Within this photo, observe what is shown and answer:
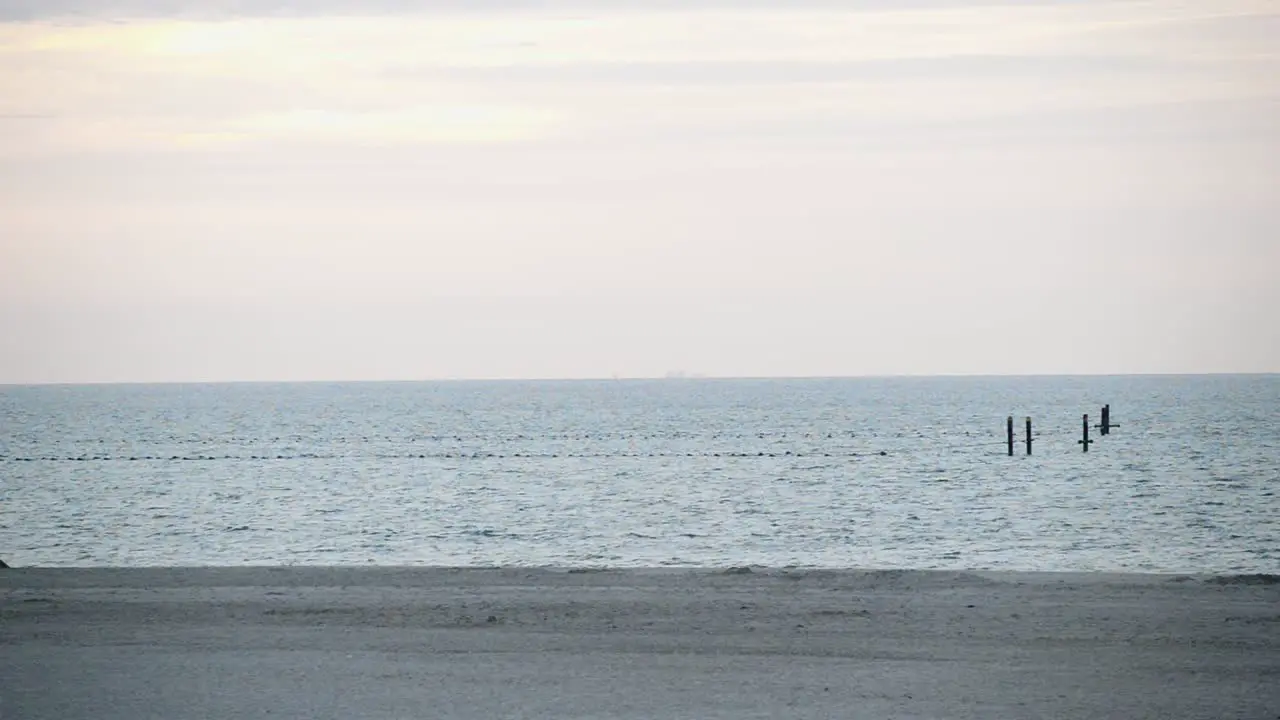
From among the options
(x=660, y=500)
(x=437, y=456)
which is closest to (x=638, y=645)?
(x=660, y=500)

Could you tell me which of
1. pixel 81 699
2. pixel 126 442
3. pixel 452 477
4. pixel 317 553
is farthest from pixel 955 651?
pixel 126 442

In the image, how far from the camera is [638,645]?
13.9m

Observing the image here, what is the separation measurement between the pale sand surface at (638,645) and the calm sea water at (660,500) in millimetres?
9956

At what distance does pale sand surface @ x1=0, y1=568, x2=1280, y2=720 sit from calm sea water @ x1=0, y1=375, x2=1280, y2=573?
9956 mm

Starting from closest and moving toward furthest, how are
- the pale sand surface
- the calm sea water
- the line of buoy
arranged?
the pale sand surface < the calm sea water < the line of buoy

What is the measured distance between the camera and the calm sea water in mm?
30875

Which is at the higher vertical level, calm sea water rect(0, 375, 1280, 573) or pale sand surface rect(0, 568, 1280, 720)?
pale sand surface rect(0, 568, 1280, 720)

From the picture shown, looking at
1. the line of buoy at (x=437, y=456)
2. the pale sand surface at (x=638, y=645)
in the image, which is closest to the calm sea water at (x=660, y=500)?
the line of buoy at (x=437, y=456)

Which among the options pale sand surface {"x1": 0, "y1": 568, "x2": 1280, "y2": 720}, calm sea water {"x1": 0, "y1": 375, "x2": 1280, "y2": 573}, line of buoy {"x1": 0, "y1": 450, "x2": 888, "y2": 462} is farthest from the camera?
line of buoy {"x1": 0, "y1": 450, "x2": 888, "y2": 462}

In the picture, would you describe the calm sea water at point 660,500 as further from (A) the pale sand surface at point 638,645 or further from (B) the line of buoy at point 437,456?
(A) the pale sand surface at point 638,645

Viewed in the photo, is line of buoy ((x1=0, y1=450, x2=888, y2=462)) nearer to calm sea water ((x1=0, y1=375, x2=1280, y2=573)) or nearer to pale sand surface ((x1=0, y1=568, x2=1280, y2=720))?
calm sea water ((x1=0, y1=375, x2=1280, y2=573))

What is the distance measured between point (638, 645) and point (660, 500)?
3219 centimetres

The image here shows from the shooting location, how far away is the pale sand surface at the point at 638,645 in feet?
37.4

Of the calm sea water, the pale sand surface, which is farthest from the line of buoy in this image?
the pale sand surface
